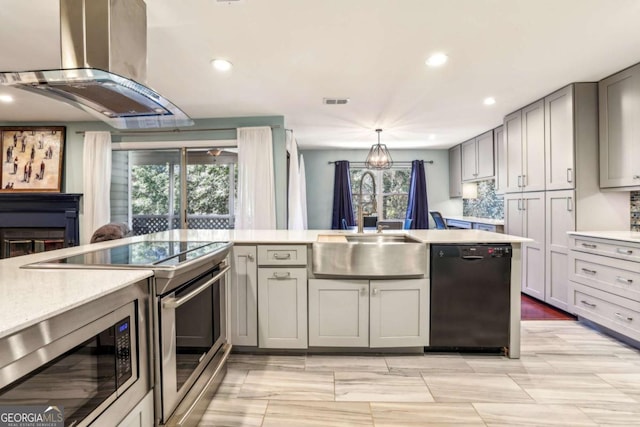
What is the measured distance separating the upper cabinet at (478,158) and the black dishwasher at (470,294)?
3417mm

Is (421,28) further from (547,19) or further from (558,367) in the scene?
(558,367)

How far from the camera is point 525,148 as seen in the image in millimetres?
3719

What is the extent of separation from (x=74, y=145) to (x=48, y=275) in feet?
13.7

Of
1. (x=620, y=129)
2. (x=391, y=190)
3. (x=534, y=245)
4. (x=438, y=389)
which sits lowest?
(x=438, y=389)

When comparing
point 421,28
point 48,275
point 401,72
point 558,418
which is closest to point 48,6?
point 48,275

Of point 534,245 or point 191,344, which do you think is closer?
point 191,344

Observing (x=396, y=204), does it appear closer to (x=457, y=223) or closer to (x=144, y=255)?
(x=457, y=223)

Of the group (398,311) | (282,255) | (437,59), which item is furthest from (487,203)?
(282,255)

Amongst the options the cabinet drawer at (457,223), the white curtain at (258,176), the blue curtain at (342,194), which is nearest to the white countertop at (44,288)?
the white curtain at (258,176)

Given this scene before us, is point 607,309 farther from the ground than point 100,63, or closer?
closer

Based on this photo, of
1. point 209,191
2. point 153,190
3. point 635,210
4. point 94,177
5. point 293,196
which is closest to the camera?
point 635,210

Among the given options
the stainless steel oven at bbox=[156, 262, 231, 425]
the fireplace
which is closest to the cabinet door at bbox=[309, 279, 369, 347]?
the stainless steel oven at bbox=[156, 262, 231, 425]

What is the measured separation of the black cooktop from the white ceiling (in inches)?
55.8

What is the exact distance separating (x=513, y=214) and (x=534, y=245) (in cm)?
55
